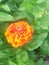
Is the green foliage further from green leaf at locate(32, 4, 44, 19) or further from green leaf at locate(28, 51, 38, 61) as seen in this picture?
green leaf at locate(28, 51, 38, 61)

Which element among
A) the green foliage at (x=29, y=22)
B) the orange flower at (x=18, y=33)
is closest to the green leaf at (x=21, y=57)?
the green foliage at (x=29, y=22)

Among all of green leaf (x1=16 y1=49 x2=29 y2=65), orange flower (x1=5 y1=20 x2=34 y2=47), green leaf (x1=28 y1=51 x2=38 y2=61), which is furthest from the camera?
green leaf (x1=28 y1=51 x2=38 y2=61)

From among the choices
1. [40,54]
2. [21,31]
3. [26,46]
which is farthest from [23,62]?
[40,54]

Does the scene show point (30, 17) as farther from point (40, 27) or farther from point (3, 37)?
point (3, 37)

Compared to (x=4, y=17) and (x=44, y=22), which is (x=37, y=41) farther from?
(x=4, y=17)

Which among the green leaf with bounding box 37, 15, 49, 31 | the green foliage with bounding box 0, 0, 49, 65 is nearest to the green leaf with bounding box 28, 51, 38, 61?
the green foliage with bounding box 0, 0, 49, 65

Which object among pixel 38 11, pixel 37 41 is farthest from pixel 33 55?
pixel 38 11

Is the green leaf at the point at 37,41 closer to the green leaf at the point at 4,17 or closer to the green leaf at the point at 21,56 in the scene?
the green leaf at the point at 21,56

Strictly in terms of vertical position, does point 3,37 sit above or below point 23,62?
above
